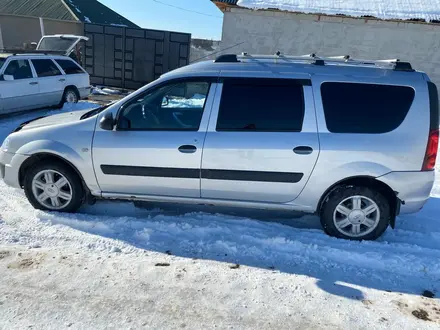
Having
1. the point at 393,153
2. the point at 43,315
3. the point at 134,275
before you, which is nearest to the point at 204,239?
the point at 134,275

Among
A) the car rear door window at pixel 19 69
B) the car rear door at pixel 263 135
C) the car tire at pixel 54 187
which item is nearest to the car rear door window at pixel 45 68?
the car rear door window at pixel 19 69

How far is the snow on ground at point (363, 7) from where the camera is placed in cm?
1077

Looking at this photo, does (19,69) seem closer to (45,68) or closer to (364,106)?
(45,68)

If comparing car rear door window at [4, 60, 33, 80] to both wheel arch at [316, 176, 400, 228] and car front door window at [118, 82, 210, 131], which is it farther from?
wheel arch at [316, 176, 400, 228]

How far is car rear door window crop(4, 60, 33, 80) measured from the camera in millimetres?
8702

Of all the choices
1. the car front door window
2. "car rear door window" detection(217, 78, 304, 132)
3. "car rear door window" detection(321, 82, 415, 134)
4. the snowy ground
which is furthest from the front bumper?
"car rear door window" detection(321, 82, 415, 134)

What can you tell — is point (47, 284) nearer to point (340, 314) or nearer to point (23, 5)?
point (340, 314)

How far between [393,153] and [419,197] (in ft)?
1.84

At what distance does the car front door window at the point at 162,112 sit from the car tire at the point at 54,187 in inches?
34.0

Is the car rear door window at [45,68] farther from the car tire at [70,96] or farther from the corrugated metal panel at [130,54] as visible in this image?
the corrugated metal panel at [130,54]

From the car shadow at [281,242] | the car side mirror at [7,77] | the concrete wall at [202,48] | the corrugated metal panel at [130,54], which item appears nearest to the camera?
the car shadow at [281,242]

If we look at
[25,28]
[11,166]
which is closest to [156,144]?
[11,166]

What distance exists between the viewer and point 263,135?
12.1ft

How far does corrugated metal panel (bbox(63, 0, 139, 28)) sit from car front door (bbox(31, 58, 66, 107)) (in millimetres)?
16914
